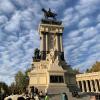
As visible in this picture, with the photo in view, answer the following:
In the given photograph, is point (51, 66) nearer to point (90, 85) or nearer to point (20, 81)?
point (90, 85)

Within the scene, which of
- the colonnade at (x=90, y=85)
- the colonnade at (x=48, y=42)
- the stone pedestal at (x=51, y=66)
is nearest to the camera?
the stone pedestal at (x=51, y=66)

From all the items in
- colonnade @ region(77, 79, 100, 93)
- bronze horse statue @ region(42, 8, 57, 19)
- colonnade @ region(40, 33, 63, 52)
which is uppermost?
bronze horse statue @ region(42, 8, 57, 19)

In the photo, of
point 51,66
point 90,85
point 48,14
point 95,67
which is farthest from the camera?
point 95,67

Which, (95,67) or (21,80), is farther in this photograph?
(95,67)

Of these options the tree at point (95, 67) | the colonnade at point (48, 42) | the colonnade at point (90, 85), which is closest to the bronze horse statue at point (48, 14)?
the colonnade at point (48, 42)

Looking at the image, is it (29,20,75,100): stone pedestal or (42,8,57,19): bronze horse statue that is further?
(42,8,57,19): bronze horse statue

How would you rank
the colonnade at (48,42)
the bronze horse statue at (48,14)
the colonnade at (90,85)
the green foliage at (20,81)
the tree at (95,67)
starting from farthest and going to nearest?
the tree at (95,67), the green foliage at (20,81), the colonnade at (90,85), the bronze horse statue at (48,14), the colonnade at (48,42)

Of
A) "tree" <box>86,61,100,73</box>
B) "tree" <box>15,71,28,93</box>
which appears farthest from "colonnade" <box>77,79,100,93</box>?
"tree" <box>15,71,28,93</box>

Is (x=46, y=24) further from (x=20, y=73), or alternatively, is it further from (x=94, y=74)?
(x=20, y=73)

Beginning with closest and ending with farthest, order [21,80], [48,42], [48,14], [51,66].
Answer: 1. [51,66]
2. [48,42]
3. [48,14]
4. [21,80]

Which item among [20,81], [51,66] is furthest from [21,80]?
[51,66]

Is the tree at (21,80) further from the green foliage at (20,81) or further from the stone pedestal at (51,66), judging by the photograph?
the stone pedestal at (51,66)

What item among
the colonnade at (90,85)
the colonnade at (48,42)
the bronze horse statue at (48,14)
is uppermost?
the bronze horse statue at (48,14)

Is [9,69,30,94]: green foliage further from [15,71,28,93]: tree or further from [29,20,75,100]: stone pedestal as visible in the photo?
[29,20,75,100]: stone pedestal
